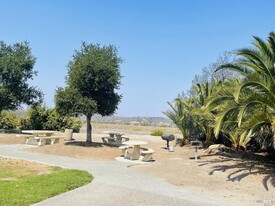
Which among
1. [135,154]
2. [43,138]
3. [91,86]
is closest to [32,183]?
[135,154]

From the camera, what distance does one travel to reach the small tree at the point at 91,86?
1705 cm

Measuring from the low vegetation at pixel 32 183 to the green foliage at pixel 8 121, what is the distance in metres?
18.6

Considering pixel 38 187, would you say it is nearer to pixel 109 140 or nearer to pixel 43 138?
pixel 43 138

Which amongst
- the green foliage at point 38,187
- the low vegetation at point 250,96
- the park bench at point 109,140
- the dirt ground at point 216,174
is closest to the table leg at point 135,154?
the dirt ground at point 216,174

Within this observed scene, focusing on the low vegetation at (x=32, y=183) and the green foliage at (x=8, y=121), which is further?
the green foliage at (x=8, y=121)

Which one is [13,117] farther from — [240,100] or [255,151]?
[240,100]

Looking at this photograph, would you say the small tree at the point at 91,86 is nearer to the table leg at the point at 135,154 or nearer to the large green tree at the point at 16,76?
the table leg at the point at 135,154

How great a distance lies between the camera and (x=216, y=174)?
10.9 metres

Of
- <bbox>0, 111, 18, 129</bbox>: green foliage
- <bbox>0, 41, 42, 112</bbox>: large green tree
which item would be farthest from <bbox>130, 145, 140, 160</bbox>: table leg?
<bbox>0, 111, 18, 129</bbox>: green foliage

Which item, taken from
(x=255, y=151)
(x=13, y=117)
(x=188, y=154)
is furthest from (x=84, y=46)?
(x=13, y=117)

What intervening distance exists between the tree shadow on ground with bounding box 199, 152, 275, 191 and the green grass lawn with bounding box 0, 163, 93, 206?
182 inches

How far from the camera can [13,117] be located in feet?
96.9

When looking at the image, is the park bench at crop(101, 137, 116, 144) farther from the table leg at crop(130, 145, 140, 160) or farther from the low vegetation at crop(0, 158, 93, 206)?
the low vegetation at crop(0, 158, 93, 206)

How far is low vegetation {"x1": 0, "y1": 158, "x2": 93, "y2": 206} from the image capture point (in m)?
6.98
